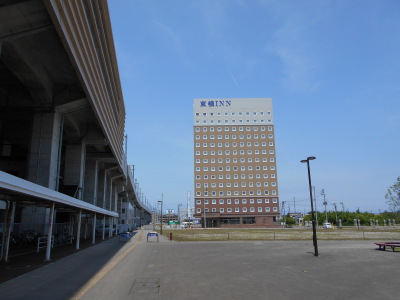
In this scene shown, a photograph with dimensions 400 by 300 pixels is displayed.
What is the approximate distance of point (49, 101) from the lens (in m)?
23.6

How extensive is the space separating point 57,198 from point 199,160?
8592 cm

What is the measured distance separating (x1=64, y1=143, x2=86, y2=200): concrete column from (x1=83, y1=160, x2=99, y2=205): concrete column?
6852mm

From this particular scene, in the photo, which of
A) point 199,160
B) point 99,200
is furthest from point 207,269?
point 199,160

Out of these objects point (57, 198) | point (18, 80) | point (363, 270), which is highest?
point (18, 80)

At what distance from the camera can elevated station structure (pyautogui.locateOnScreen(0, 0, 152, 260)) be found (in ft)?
47.5

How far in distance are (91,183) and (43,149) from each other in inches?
636

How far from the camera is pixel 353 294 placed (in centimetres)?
922

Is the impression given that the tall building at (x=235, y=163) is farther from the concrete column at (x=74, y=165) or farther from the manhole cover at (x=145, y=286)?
the manhole cover at (x=145, y=286)

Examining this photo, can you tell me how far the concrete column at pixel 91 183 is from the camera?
38375mm

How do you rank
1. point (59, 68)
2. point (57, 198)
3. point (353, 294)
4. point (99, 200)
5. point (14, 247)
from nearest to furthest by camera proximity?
point (353, 294) < point (57, 198) < point (59, 68) < point (14, 247) < point (99, 200)

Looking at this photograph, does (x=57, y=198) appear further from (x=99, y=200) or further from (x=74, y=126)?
(x=99, y=200)

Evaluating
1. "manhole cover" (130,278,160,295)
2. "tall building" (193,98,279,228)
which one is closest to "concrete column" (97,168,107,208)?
"manhole cover" (130,278,160,295)

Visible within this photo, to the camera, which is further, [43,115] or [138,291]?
[43,115]

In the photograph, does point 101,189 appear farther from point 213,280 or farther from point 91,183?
point 213,280
